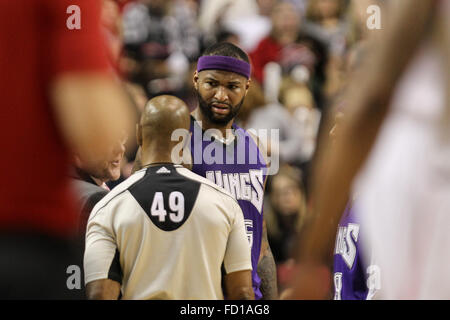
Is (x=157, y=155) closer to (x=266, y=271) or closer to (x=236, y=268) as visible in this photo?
(x=236, y=268)

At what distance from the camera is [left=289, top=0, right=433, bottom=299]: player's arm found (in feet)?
3.99

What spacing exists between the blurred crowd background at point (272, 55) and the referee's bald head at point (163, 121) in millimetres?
1188

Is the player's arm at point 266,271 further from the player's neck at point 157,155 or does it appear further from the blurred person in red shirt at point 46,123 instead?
the blurred person in red shirt at point 46,123

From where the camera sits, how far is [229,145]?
11.1 feet

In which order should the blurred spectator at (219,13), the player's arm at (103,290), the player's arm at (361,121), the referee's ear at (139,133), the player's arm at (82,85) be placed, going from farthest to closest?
the blurred spectator at (219,13), the referee's ear at (139,133), the player's arm at (103,290), the player's arm at (82,85), the player's arm at (361,121)

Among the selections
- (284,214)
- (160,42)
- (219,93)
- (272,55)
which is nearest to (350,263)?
(284,214)

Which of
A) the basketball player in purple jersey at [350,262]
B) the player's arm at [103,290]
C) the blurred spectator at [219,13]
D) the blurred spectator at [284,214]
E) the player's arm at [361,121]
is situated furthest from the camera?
the blurred spectator at [219,13]

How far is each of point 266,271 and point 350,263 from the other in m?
0.48

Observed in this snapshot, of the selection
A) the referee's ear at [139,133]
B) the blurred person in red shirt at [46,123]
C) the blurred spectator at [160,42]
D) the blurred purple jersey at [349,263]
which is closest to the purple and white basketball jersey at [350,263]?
the blurred purple jersey at [349,263]

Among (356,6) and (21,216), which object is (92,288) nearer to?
(21,216)

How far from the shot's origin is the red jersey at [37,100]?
1.39 m

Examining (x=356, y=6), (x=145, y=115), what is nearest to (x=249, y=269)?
(x=145, y=115)

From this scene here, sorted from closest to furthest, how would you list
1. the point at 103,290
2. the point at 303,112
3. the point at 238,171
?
the point at 103,290 → the point at 238,171 → the point at 303,112

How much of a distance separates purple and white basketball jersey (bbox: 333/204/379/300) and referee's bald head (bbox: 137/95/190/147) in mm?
1188
